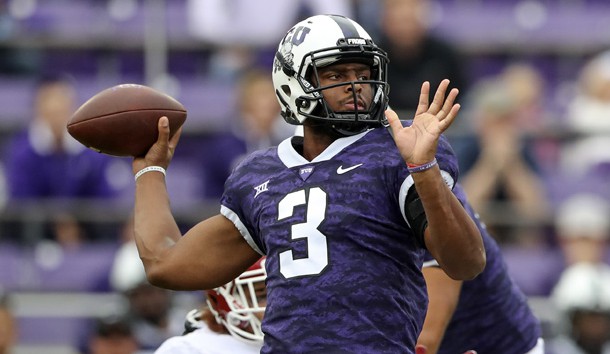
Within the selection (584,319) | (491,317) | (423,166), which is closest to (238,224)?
(423,166)

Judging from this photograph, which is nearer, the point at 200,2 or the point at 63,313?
the point at 63,313

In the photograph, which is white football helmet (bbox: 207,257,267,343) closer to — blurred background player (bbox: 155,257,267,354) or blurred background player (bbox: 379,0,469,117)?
blurred background player (bbox: 155,257,267,354)

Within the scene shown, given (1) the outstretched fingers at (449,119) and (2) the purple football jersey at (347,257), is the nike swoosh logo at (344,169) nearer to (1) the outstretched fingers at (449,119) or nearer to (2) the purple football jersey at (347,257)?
(2) the purple football jersey at (347,257)

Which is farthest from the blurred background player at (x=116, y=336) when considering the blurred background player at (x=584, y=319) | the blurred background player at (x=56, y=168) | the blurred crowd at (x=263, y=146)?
the blurred background player at (x=584, y=319)

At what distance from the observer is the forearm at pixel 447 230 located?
12.3 feet

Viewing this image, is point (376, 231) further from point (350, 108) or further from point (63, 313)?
point (63, 313)

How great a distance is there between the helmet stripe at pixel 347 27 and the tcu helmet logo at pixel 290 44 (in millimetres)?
102

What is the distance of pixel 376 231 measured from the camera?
4.00 m

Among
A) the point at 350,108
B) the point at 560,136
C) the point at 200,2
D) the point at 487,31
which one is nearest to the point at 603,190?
the point at 560,136

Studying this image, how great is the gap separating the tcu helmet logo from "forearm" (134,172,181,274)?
1.99ft

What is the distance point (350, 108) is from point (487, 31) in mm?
7509

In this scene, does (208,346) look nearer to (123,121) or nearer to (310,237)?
(123,121)

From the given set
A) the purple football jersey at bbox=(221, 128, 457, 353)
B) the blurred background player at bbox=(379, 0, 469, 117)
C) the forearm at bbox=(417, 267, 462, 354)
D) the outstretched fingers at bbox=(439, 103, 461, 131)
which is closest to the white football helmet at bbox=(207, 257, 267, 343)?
the forearm at bbox=(417, 267, 462, 354)

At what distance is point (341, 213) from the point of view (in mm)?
3998
